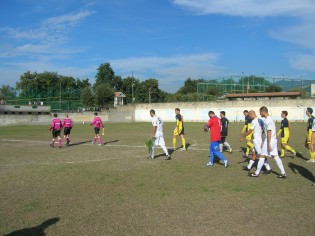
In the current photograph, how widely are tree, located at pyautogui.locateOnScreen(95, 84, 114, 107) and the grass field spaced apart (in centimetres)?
6118

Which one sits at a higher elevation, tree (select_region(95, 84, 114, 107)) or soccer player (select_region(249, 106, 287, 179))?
tree (select_region(95, 84, 114, 107))

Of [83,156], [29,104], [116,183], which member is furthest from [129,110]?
[116,183]

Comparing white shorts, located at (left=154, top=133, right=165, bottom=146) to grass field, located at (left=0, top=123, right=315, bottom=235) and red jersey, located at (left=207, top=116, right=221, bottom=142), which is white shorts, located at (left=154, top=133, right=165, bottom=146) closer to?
grass field, located at (left=0, top=123, right=315, bottom=235)

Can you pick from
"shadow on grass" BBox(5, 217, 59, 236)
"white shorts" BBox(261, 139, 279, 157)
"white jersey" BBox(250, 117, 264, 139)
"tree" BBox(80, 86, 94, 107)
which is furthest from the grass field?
"tree" BBox(80, 86, 94, 107)

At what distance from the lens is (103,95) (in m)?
73.5

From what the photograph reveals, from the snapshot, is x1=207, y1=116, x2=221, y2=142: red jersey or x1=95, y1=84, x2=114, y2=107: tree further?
x1=95, y1=84, x2=114, y2=107: tree

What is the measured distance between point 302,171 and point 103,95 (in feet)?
215

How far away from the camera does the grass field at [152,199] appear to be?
5625mm

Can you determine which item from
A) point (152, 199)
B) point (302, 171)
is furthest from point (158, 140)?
point (152, 199)

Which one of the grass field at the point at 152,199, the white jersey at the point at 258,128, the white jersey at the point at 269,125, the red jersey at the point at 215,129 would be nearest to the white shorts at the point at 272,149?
the white jersey at the point at 269,125

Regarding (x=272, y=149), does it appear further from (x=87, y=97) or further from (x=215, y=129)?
(x=87, y=97)

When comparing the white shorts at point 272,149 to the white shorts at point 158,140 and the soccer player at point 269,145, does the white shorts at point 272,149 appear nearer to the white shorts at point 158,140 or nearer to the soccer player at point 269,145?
the soccer player at point 269,145

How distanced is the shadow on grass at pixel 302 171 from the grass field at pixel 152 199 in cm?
3

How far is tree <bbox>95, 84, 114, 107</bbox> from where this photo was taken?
7256cm
